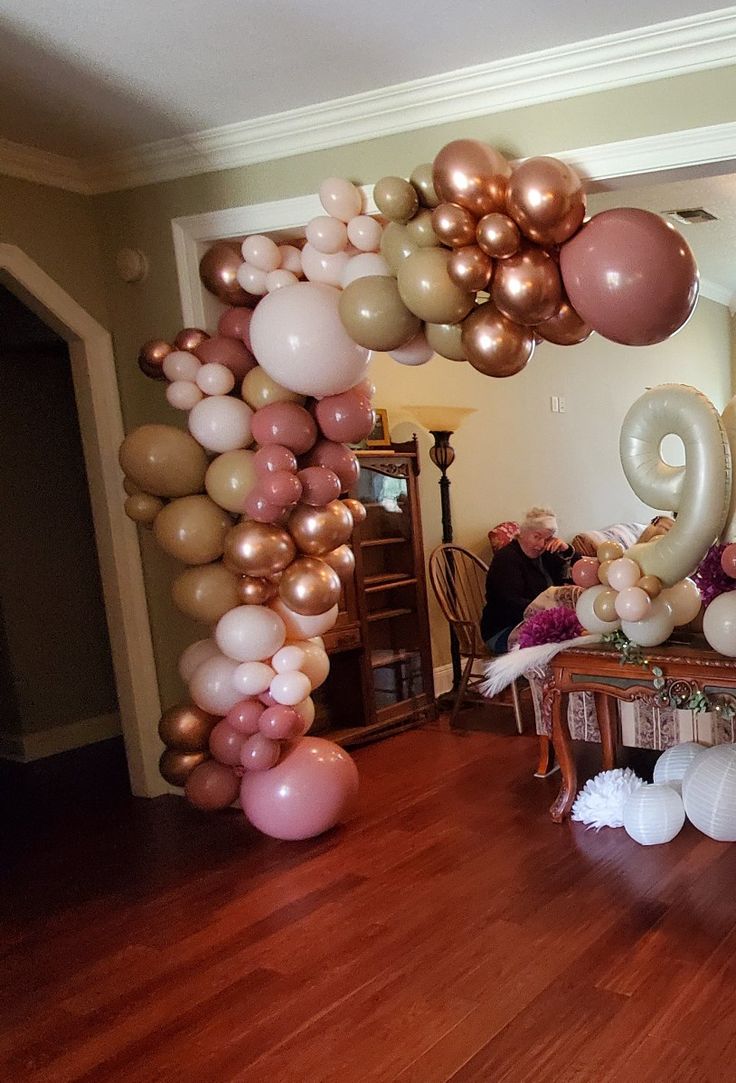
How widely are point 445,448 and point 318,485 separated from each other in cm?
211

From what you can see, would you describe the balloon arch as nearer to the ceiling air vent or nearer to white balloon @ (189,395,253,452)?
white balloon @ (189,395,253,452)

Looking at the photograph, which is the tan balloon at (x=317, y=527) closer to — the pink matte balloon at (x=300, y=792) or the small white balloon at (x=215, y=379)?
the small white balloon at (x=215, y=379)

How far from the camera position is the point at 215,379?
116 inches

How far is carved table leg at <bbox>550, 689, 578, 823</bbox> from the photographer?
3.15m

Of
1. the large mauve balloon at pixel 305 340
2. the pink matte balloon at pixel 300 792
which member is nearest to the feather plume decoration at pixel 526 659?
the pink matte balloon at pixel 300 792

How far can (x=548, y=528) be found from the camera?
461 centimetres

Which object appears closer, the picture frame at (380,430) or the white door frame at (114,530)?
the white door frame at (114,530)

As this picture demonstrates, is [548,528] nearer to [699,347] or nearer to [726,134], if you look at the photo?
[726,134]

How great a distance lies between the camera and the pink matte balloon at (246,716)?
296cm

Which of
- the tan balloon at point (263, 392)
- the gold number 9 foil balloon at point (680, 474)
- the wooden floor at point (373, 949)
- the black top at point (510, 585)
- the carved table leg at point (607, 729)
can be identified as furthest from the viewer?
the black top at point (510, 585)

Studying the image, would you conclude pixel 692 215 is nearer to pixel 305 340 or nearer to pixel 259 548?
pixel 305 340

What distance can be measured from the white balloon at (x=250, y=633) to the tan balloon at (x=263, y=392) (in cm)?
66

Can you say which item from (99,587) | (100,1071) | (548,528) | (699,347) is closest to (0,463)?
(99,587)

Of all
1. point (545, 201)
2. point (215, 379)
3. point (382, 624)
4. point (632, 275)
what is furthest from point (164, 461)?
point (382, 624)
